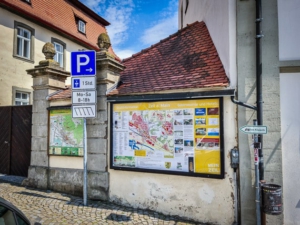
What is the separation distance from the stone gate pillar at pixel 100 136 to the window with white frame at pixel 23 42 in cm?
896

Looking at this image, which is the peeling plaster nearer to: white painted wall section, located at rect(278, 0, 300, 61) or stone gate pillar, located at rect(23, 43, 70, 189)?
white painted wall section, located at rect(278, 0, 300, 61)

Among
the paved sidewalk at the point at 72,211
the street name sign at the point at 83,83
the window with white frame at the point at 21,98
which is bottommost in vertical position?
the paved sidewalk at the point at 72,211

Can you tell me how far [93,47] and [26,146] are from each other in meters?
11.2

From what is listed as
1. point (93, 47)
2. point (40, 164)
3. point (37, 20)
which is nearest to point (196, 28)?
point (40, 164)

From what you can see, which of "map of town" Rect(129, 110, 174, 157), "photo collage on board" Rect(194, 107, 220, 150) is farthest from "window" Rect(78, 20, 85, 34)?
"photo collage on board" Rect(194, 107, 220, 150)

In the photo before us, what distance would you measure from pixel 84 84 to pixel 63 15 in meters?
12.4

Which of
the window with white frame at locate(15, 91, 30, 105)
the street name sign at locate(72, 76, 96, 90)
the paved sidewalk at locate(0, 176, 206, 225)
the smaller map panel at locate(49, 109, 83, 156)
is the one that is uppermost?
the window with white frame at locate(15, 91, 30, 105)

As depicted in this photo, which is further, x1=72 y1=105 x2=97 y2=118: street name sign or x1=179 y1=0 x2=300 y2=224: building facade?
x1=72 y1=105 x2=97 y2=118: street name sign

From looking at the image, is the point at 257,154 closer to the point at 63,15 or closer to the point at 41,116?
the point at 41,116

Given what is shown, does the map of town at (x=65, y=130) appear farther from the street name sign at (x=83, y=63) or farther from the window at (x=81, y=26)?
the window at (x=81, y=26)

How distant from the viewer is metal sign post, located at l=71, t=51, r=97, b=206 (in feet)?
16.4

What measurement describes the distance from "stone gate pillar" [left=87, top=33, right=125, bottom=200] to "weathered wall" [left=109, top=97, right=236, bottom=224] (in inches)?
14.7

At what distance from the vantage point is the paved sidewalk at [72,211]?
4.25 m

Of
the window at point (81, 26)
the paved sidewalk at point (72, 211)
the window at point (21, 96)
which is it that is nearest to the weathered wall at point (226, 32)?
the paved sidewalk at point (72, 211)
